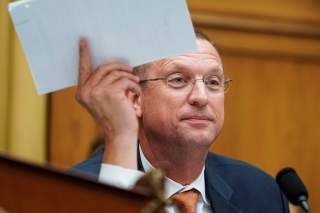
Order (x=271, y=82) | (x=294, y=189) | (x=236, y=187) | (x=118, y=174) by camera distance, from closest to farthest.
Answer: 1. (x=118, y=174)
2. (x=294, y=189)
3. (x=236, y=187)
4. (x=271, y=82)

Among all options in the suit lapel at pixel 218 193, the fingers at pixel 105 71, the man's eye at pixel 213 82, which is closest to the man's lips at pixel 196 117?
the man's eye at pixel 213 82

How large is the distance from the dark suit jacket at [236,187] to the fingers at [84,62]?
0.36m

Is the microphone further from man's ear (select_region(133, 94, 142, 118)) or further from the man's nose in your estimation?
man's ear (select_region(133, 94, 142, 118))

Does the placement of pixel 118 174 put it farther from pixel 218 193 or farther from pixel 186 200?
pixel 218 193

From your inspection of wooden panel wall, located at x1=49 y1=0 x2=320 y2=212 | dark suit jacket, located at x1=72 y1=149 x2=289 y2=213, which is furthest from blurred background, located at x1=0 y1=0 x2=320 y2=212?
dark suit jacket, located at x1=72 y1=149 x2=289 y2=213

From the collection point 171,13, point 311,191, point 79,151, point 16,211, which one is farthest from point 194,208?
point 311,191

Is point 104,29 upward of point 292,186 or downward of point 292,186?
upward

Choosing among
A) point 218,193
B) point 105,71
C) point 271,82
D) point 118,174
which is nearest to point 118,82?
point 105,71

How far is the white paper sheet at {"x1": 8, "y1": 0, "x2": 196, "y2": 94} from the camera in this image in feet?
6.00

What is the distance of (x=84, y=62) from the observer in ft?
6.16

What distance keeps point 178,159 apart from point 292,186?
0.32 m

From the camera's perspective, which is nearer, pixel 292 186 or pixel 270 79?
pixel 292 186

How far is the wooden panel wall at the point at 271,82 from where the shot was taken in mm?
3727

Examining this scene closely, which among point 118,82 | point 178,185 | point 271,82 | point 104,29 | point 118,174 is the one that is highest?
point 104,29
